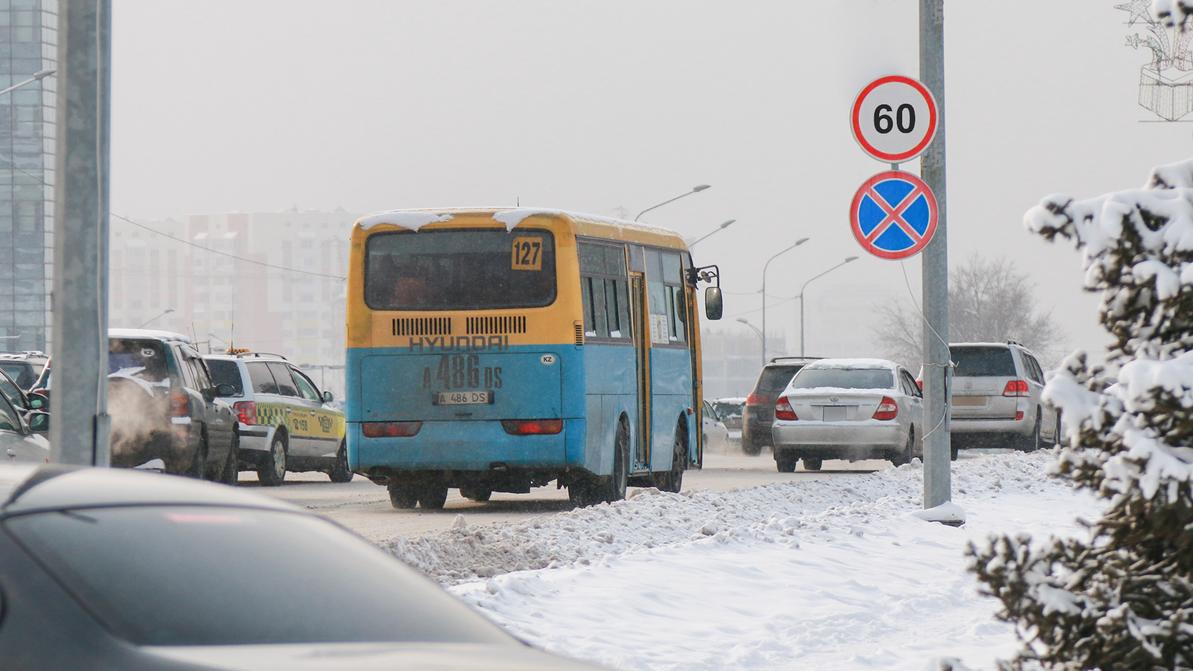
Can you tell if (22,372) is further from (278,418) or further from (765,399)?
(765,399)

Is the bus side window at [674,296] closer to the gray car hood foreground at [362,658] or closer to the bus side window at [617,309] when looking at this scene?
the bus side window at [617,309]

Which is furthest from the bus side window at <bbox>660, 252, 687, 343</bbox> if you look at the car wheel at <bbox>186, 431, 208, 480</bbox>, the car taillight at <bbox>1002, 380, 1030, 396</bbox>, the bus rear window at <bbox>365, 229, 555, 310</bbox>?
the car taillight at <bbox>1002, 380, 1030, 396</bbox>

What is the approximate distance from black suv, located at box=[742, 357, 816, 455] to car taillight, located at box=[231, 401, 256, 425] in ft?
30.7

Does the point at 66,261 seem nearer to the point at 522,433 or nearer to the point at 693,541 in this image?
the point at 693,541

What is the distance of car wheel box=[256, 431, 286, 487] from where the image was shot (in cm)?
2527

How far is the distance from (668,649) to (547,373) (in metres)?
9.53

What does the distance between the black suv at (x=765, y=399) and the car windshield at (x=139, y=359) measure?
12256 millimetres

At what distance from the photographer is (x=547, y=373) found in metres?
18.8

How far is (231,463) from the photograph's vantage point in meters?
23.4

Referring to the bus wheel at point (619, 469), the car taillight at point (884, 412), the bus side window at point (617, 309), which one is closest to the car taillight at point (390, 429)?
the bus wheel at point (619, 469)

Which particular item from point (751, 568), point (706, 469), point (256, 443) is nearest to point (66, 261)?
point (751, 568)

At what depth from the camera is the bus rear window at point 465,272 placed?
19.0 m

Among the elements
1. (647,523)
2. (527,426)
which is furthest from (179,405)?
(647,523)

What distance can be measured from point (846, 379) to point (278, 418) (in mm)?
8430
